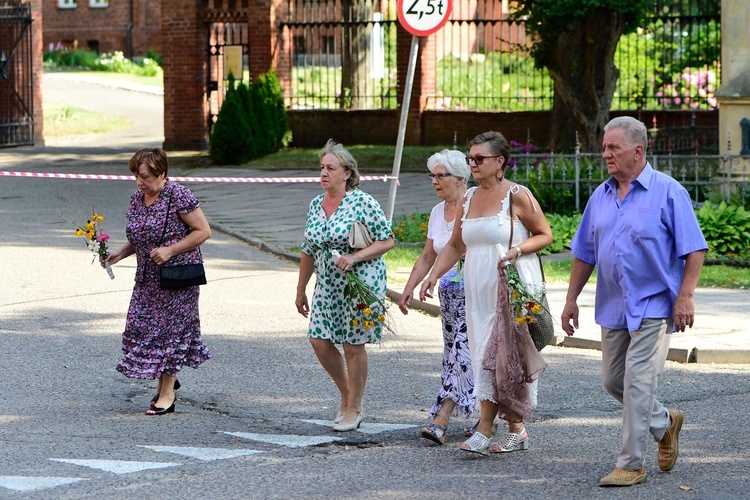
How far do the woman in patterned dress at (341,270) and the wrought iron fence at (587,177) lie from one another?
8.31 metres

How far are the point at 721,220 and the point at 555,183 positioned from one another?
2.62 meters

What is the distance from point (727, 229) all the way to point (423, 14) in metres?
4.08

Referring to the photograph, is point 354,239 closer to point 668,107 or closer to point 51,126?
point 668,107

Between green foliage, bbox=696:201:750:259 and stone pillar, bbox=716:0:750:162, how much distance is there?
2.44 metres

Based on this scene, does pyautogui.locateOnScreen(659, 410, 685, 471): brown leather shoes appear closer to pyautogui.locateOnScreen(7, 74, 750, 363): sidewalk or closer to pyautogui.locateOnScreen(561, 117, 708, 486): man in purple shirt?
pyautogui.locateOnScreen(561, 117, 708, 486): man in purple shirt

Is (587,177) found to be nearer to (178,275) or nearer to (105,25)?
(178,275)

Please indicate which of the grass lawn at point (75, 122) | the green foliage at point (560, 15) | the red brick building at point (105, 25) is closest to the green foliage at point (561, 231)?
the green foliage at point (560, 15)

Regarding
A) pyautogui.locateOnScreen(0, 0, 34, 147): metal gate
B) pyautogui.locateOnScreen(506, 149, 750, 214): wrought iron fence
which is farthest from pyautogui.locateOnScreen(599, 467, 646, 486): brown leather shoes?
pyautogui.locateOnScreen(0, 0, 34, 147): metal gate

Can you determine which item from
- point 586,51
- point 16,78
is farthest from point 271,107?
point 586,51

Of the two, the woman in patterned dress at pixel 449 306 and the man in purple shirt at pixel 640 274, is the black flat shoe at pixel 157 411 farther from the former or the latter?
the man in purple shirt at pixel 640 274

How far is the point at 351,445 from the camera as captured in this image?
23.0 ft

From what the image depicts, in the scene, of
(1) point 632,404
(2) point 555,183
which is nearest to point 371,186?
(2) point 555,183

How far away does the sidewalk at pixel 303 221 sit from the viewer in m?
9.66

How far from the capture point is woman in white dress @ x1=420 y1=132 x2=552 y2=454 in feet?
22.1
